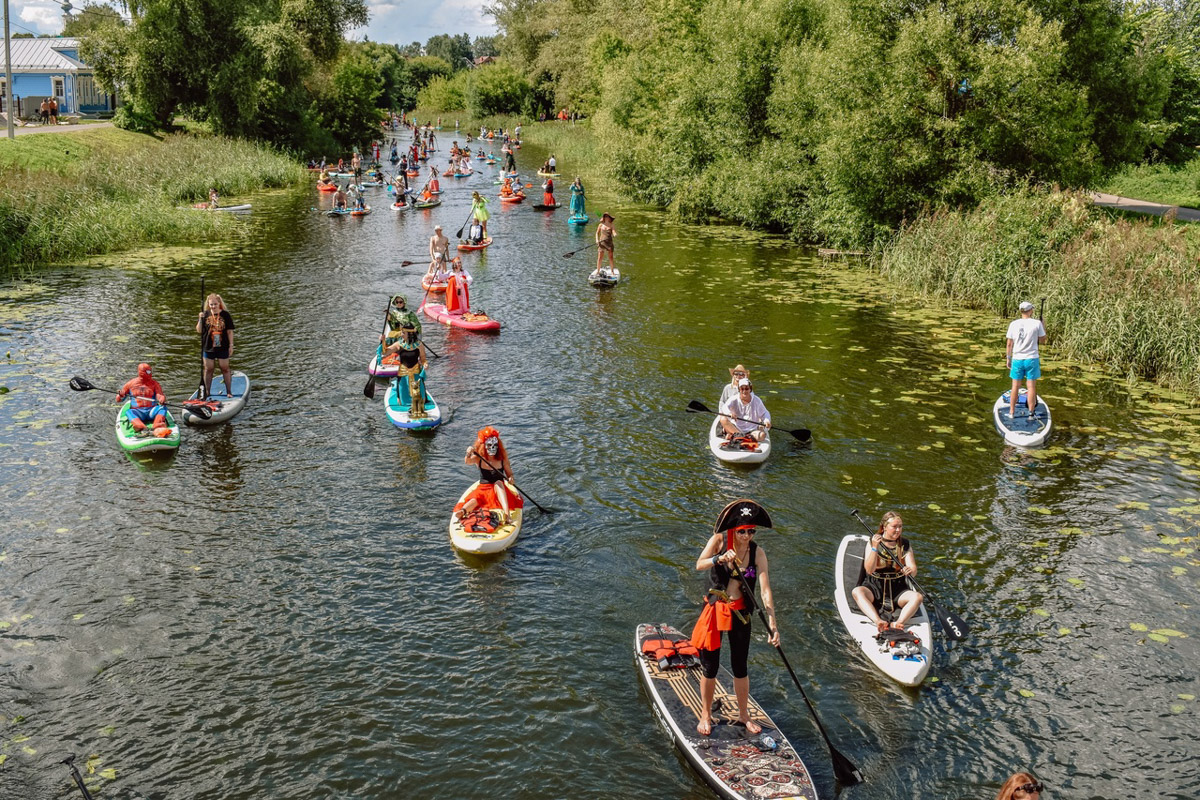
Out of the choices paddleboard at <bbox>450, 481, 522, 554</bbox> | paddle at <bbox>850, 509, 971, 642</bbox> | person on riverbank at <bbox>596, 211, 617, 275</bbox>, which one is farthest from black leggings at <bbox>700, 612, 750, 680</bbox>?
person on riverbank at <bbox>596, 211, 617, 275</bbox>

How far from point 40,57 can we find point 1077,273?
215ft

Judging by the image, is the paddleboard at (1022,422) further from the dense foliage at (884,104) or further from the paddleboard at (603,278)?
the paddleboard at (603,278)

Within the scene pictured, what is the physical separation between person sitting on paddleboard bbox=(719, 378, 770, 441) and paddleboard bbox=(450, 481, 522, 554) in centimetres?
475

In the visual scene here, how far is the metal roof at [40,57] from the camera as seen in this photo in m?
60.8

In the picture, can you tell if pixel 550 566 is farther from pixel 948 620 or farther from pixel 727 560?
pixel 948 620

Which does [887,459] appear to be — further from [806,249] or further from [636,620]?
[806,249]

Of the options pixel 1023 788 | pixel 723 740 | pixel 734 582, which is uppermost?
pixel 734 582

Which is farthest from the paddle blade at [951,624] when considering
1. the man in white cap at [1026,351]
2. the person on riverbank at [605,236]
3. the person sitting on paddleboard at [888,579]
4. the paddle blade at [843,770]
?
the person on riverbank at [605,236]

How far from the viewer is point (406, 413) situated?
17469mm

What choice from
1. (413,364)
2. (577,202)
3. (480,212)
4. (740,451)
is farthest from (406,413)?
(577,202)

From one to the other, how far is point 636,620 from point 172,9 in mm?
51191

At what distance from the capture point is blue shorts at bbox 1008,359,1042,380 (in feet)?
56.4

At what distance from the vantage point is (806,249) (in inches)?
1415

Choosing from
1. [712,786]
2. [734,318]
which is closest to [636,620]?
[712,786]
